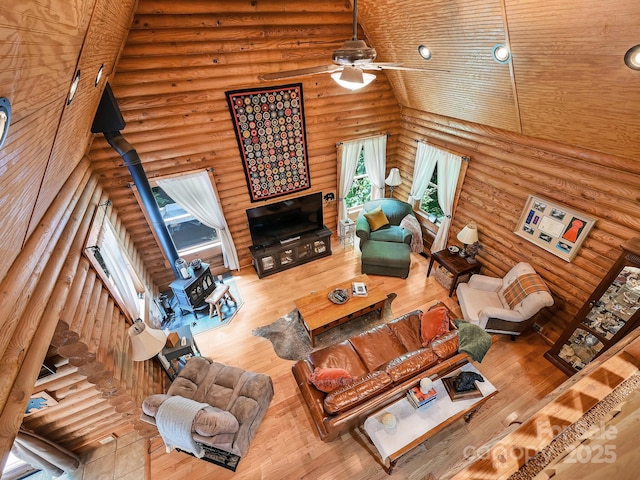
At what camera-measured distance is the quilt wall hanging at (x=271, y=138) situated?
430cm

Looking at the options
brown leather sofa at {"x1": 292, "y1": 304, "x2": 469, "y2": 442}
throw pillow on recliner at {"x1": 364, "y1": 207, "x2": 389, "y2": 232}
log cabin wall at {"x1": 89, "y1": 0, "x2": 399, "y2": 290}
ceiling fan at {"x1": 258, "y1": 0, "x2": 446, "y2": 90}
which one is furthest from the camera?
throw pillow on recliner at {"x1": 364, "y1": 207, "x2": 389, "y2": 232}

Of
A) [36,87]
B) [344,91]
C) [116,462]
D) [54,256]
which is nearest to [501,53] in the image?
[344,91]

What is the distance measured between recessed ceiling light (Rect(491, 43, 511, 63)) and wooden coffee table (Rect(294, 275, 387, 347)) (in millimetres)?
3110

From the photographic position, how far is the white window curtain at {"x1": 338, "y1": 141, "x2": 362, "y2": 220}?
5387 mm

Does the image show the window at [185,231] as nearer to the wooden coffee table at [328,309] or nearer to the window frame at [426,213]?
the wooden coffee table at [328,309]

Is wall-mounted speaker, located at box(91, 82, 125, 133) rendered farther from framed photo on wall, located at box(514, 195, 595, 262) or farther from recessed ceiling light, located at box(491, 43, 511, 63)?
framed photo on wall, located at box(514, 195, 595, 262)

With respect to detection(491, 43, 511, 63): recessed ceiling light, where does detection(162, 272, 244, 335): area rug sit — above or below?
below

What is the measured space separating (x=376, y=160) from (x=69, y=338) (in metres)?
5.29

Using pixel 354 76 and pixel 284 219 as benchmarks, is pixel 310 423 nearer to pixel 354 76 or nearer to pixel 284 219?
pixel 284 219

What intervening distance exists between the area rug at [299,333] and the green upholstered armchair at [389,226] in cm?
126

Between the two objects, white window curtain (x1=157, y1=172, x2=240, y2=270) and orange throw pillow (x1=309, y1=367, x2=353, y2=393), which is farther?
white window curtain (x1=157, y1=172, x2=240, y2=270)

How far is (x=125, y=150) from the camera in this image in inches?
135

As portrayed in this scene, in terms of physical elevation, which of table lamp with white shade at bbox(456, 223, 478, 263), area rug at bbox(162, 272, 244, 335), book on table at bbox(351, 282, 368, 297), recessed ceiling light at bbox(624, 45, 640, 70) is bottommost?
area rug at bbox(162, 272, 244, 335)

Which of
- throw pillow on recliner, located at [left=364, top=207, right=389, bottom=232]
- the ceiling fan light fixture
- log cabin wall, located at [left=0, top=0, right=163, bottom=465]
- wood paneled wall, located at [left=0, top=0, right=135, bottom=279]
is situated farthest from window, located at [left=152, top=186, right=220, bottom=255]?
the ceiling fan light fixture
